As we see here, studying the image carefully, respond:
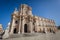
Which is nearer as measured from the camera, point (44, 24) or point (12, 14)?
point (12, 14)

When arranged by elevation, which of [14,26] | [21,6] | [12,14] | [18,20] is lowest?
[14,26]

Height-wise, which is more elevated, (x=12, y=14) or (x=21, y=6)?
(x=21, y=6)

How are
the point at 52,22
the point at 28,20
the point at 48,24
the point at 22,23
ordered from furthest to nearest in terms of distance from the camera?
→ the point at 52,22
the point at 48,24
the point at 28,20
the point at 22,23

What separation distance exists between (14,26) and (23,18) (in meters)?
4.54

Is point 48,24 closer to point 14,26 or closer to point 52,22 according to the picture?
point 52,22

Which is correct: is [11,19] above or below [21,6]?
below

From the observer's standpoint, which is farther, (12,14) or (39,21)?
(39,21)

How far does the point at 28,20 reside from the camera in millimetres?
33062

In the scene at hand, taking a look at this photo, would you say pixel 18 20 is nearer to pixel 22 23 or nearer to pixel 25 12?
pixel 22 23

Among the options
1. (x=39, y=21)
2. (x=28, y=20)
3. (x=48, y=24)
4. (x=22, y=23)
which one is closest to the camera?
(x=22, y=23)

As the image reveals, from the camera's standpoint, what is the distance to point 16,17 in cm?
3209

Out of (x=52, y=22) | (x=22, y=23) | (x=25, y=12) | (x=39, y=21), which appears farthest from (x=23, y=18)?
(x=52, y=22)

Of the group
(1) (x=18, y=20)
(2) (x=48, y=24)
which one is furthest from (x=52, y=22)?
(1) (x=18, y=20)

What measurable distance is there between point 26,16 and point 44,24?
21228 mm
